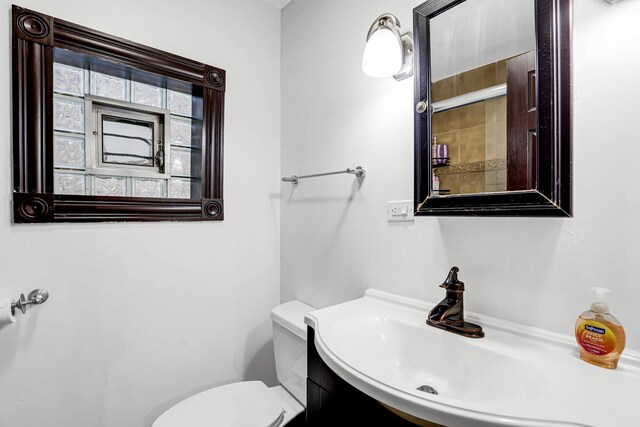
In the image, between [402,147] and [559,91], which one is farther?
[402,147]

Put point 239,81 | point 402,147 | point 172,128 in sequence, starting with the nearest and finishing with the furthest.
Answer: point 402,147
point 172,128
point 239,81

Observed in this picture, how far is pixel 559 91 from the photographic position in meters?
0.73

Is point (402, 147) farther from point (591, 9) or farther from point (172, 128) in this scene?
point (172, 128)

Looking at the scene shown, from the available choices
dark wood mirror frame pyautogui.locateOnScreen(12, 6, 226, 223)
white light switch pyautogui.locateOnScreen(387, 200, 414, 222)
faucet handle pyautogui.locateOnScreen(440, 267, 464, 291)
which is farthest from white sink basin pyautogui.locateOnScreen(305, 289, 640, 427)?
dark wood mirror frame pyautogui.locateOnScreen(12, 6, 226, 223)

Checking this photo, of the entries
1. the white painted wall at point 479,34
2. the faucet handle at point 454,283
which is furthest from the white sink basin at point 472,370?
the white painted wall at point 479,34

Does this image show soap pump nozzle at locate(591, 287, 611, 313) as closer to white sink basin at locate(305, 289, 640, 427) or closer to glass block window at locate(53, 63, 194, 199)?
white sink basin at locate(305, 289, 640, 427)

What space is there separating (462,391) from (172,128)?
156 centimetres

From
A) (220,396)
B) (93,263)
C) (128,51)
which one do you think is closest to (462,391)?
(220,396)

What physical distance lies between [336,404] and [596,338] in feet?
2.14

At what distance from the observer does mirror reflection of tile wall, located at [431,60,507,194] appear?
85 centimetres

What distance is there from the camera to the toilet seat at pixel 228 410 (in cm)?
110

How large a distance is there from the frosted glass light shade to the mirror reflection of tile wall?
0.56 ft

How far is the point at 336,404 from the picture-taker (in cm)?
87

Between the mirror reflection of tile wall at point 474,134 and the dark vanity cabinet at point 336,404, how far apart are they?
0.63 m
